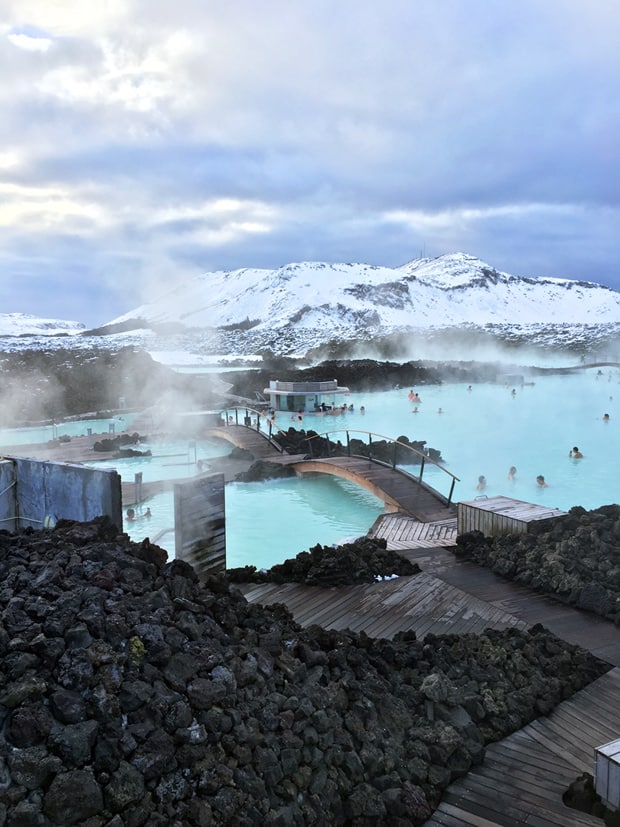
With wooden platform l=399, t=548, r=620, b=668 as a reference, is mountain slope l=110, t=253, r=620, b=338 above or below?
above

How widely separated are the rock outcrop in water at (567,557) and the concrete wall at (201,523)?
218 centimetres

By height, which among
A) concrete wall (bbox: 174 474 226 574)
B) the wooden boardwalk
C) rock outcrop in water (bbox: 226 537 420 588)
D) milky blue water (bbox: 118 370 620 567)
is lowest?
milky blue water (bbox: 118 370 620 567)

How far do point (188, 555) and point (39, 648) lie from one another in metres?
A: 2.41

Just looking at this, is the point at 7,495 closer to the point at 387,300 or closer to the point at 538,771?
the point at 538,771

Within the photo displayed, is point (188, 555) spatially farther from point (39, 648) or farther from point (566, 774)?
point (566, 774)

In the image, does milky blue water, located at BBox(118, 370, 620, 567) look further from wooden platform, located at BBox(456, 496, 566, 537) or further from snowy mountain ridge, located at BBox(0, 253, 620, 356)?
snowy mountain ridge, located at BBox(0, 253, 620, 356)

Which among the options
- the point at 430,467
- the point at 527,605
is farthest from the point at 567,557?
the point at 430,467

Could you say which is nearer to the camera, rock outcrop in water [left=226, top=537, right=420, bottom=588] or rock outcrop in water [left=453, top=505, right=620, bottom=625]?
rock outcrop in water [left=453, top=505, right=620, bottom=625]

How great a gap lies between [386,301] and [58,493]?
132339 mm

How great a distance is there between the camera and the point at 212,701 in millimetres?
2525

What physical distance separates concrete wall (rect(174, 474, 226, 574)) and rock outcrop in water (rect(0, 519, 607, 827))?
108 cm

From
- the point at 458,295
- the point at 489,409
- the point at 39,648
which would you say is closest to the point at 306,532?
the point at 39,648

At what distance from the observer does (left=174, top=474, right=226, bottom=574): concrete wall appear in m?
4.78

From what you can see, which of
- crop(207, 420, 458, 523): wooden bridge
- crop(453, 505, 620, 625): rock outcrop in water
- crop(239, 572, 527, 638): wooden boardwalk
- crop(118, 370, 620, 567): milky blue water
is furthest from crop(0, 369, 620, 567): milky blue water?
crop(239, 572, 527, 638): wooden boardwalk
